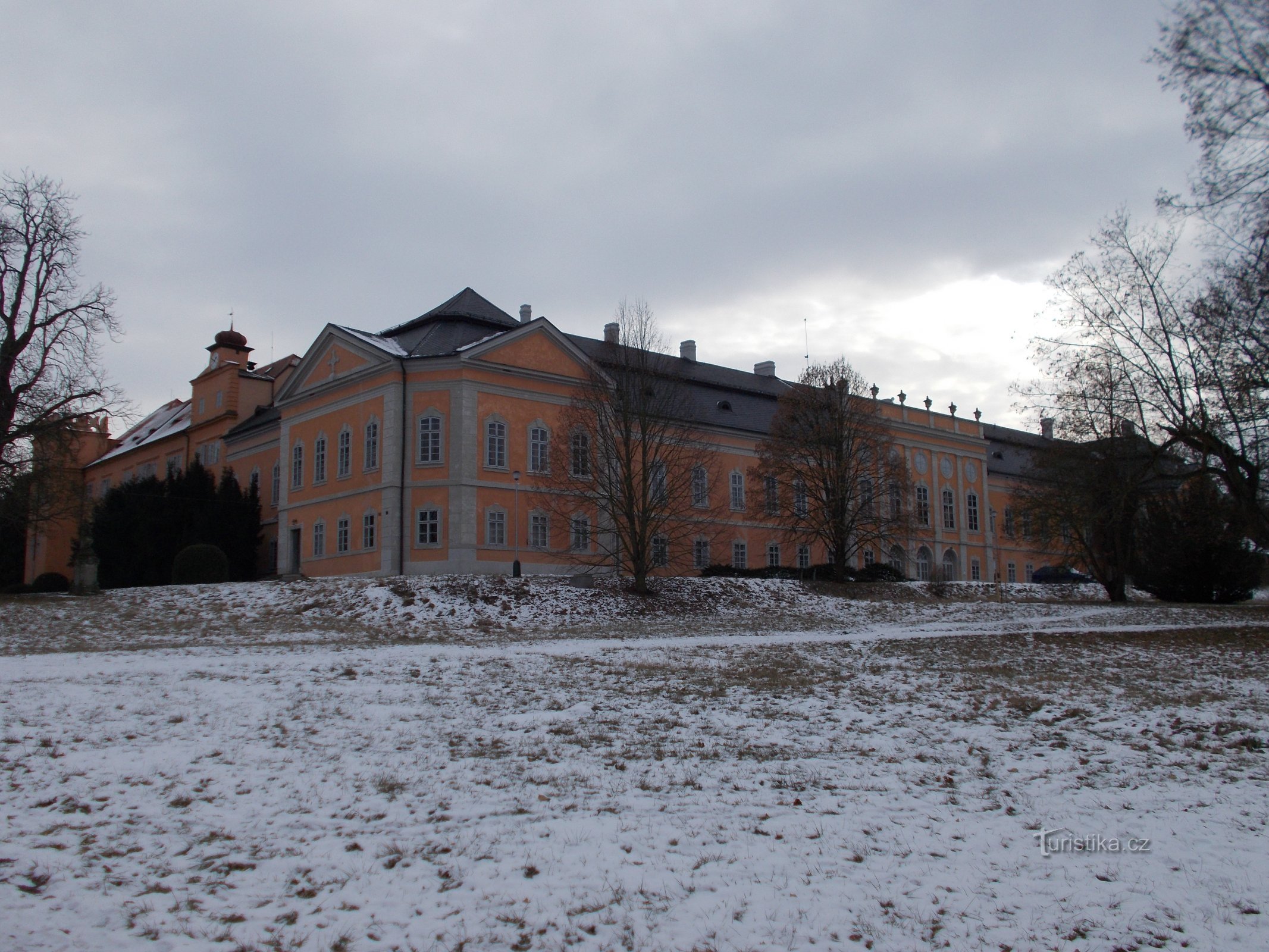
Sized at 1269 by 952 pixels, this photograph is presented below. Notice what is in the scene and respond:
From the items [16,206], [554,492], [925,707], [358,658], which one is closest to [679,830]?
[925,707]

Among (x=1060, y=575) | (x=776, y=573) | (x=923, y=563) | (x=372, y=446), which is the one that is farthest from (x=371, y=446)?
(x=1060, y=575)

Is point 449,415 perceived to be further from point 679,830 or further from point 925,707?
point 679,830

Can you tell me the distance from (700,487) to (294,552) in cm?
1639

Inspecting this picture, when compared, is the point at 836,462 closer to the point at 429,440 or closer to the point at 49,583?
the point at 429,440

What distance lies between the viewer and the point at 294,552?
130ft

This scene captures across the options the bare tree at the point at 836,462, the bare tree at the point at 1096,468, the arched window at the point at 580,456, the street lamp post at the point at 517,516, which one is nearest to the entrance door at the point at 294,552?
the street lamp post at the point at 517,516

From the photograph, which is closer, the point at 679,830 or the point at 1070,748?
the point at 679,830

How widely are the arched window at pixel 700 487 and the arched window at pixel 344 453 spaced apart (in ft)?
41.4

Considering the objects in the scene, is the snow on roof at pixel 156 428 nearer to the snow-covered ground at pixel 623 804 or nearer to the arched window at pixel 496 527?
the arched window at pixel 496 527

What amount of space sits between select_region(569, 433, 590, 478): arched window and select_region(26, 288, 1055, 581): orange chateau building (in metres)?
1.64

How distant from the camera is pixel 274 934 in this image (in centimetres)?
511

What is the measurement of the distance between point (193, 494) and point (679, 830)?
40072mm

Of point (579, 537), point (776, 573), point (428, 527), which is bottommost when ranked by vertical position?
point (776, 573)

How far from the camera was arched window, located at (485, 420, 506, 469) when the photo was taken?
114 ft
